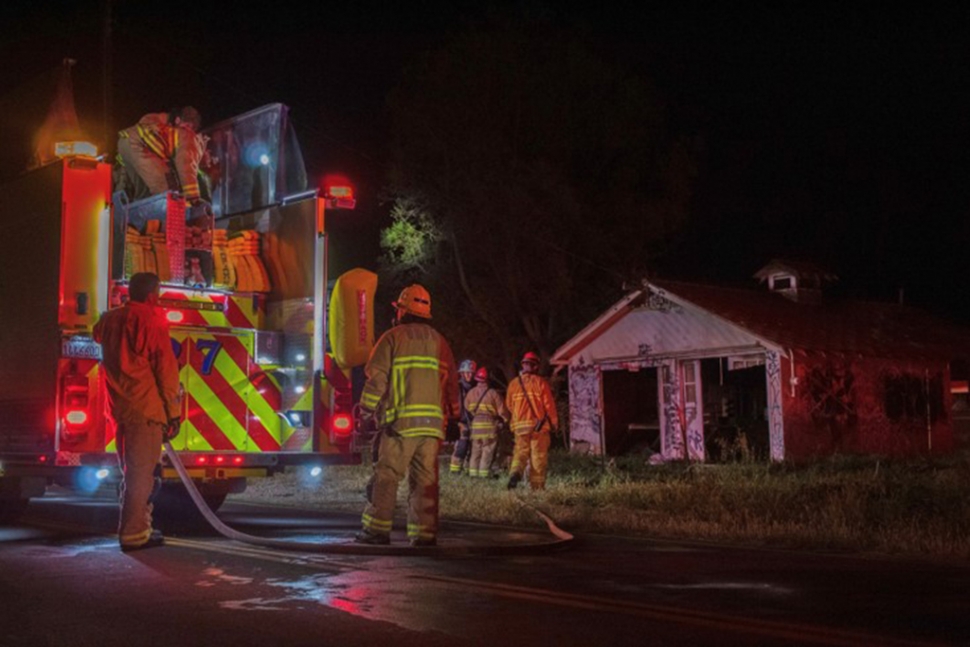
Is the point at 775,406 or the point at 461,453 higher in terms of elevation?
the point at 775,406

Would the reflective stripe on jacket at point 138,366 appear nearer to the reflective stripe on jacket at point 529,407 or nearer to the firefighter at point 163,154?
the firefighter at point 163,154

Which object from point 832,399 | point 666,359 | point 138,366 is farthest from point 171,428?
point 832,399

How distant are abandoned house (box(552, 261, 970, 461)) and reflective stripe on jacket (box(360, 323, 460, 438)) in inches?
484

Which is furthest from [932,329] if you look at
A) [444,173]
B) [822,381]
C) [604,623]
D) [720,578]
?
[604,623]

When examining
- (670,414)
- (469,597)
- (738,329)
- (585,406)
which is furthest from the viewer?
(585,406)

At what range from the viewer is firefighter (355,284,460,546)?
774 centimetres

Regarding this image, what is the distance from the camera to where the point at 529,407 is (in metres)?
14.0

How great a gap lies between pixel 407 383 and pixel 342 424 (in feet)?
8.72

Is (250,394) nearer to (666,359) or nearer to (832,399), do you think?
(666,359)

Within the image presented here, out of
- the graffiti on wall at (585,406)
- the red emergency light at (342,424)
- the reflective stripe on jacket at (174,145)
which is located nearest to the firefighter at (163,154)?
the reflective stripe on jacket at (174,145)

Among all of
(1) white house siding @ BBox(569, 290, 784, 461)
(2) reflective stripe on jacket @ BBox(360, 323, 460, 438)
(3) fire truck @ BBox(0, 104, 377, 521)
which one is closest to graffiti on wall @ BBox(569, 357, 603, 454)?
(1) white house siding @ BBox(569, 290, 784, 461)

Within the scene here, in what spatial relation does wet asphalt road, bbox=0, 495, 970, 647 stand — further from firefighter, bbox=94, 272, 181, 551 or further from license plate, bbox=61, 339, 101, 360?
license plate, bbox=61, 339, 101, 360

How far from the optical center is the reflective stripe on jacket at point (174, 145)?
425 inches

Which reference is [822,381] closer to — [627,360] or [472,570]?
[627,360]
